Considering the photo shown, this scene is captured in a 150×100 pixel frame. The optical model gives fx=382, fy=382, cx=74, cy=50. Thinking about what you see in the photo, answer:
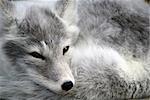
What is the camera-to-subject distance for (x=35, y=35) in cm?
254

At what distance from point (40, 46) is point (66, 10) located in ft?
1.32

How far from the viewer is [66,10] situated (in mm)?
2754

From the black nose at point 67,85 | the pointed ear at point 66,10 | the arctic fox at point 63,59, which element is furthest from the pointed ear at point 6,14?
the black nose at point 67,85

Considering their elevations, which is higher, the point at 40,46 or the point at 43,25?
the point at 43,25

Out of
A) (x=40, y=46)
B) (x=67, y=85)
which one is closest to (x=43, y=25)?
(x=40, y=46)

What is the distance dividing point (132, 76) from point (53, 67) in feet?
1.93

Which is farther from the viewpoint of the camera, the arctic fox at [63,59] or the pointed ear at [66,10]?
the pointed ear at [66,10]

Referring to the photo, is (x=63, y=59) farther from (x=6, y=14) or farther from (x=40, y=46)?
(x=6, y=14)

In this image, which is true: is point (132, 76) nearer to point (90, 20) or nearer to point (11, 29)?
point (90, 20)

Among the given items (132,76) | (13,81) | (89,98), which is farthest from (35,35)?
(132,76)

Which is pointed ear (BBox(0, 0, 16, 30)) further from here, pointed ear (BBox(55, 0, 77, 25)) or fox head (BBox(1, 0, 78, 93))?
pointed ear (BBox(55, 0, 77, 25))

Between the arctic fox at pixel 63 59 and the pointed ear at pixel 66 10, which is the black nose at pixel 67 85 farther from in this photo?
the pointed ear at pixel 66 10

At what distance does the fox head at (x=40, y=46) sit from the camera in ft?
8.09

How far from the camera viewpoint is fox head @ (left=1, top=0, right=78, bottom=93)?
2465 millimetres
